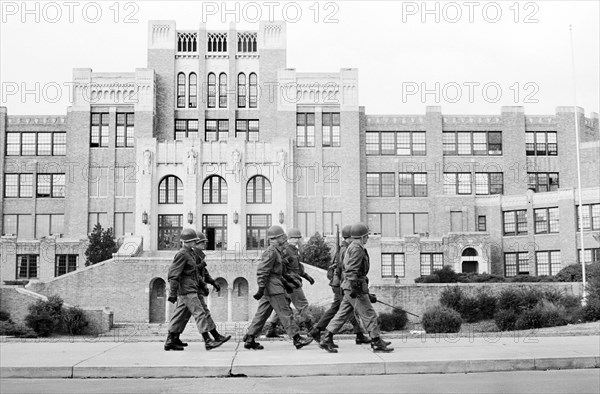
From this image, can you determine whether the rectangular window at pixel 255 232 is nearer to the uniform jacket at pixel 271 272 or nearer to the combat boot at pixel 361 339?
the combat boot at pixel 361 339

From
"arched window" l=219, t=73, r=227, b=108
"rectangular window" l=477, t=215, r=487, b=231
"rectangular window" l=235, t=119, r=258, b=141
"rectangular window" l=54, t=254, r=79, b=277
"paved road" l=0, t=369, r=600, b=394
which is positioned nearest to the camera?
"paved road" l=0, t=369, r=600, b=394

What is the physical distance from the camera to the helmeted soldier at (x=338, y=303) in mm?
14594

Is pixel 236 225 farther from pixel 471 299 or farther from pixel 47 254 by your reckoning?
pixel 471 299

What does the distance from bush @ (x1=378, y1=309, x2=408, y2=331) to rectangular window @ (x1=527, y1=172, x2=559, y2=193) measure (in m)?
32.5

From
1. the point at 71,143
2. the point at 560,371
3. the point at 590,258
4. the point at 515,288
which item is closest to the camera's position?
the point at 560,371

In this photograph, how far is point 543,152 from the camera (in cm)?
6425

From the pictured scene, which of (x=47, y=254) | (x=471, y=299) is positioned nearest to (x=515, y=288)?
(x=471, y=299)

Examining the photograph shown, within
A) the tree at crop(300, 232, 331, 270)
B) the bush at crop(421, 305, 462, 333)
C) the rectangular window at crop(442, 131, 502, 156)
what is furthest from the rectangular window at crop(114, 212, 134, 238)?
the bush at crop(421, 305, 462, 333)

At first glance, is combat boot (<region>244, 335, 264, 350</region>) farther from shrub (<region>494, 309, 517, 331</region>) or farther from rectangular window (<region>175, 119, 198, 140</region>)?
rectangular window (<region>175, 119, 198, 140</region>)

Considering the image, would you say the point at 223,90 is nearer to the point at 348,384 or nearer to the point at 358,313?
the point at 358,313

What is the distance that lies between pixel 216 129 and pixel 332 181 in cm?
988

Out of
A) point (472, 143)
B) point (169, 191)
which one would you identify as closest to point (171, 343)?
point (169, 191)

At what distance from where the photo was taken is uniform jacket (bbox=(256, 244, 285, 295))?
557 inches

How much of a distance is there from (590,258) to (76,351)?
45.8m
